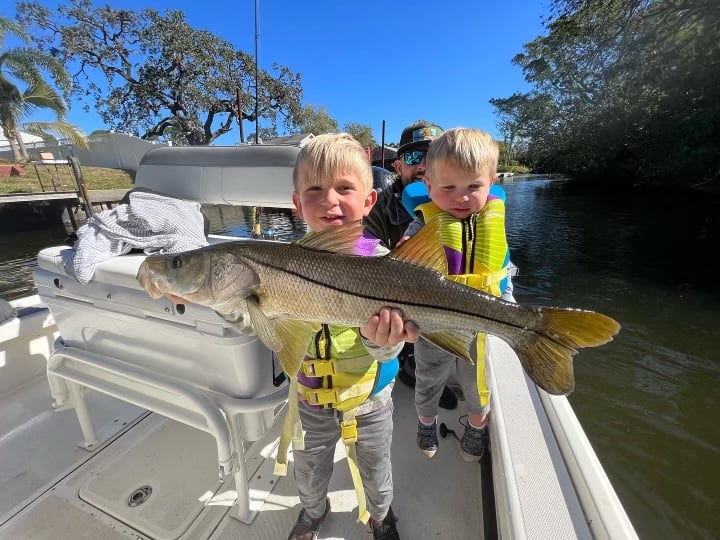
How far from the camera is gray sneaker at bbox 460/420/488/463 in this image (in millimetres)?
2414

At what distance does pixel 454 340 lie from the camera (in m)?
1.45

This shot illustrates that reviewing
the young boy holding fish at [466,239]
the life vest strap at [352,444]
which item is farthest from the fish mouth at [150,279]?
the young boy holding fish at [466,239]

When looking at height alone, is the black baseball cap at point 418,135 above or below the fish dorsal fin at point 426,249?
above

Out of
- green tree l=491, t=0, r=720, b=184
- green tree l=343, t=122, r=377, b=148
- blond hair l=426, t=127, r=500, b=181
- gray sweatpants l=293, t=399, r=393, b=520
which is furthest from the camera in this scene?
green tree l=343, t=122, r=377, b=148

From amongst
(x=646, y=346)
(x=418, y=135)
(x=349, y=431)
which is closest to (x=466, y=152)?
(x=418, y=135)

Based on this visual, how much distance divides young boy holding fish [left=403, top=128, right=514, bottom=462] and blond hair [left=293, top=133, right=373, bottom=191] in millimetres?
556

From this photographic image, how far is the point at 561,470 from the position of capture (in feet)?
5.41

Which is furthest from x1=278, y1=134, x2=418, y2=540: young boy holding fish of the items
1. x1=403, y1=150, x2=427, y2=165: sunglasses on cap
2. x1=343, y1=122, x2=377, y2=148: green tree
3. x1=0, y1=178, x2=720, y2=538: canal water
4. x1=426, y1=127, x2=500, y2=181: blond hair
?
x1=343, y1=122, x2=377, y2=148: green tree

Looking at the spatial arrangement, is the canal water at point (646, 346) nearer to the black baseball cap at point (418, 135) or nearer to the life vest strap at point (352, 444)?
the life vest strap at point (352, 444)

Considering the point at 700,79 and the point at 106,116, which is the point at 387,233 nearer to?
the point at 700,79

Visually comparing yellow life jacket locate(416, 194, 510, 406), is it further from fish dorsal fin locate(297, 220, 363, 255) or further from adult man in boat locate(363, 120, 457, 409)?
fish dorsal fin locate(297, 220, 363, 255)

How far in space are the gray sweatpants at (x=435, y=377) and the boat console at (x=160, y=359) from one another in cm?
96

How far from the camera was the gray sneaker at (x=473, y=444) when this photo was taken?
2.41 m

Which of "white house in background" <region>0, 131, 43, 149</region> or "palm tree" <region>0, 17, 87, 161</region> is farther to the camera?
"white house in background" <region>0, 131, 43, 149</region>
